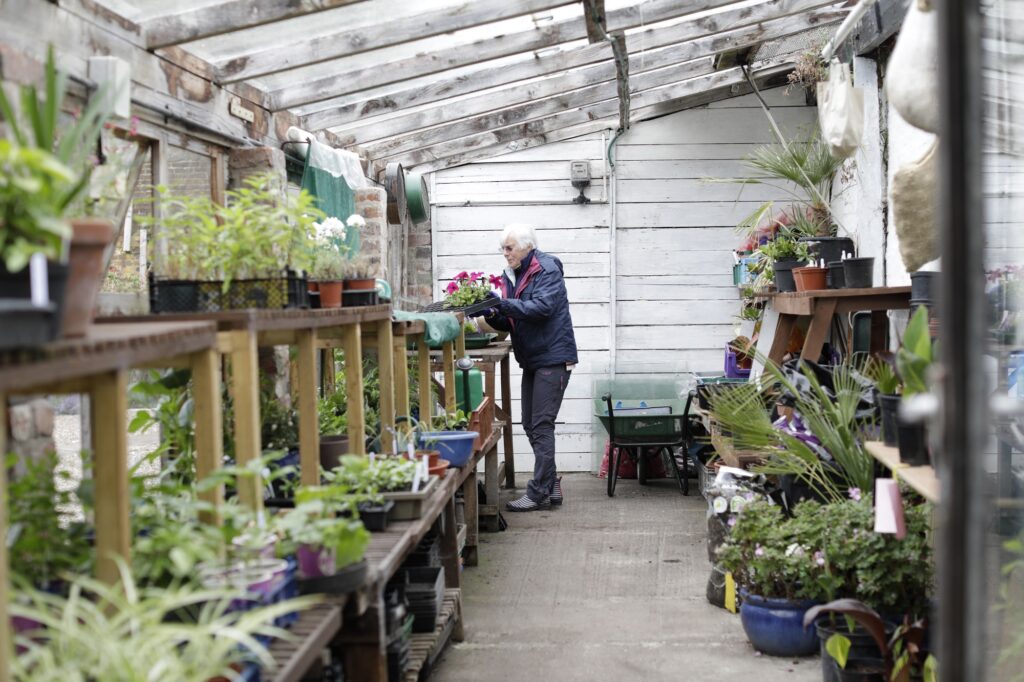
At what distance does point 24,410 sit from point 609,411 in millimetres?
4999

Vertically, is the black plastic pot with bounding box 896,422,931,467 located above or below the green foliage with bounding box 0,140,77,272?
below

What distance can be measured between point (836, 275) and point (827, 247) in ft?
0.64

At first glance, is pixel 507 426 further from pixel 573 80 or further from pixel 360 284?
pixel 360 284

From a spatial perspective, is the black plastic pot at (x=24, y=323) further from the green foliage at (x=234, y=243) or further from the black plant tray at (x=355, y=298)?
the black plant tray at (x=355, y=298)

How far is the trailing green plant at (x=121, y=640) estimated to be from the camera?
174 centimetres

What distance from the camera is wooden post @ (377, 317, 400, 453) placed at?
4336 millimetres

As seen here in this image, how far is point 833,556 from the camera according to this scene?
3.93 meters

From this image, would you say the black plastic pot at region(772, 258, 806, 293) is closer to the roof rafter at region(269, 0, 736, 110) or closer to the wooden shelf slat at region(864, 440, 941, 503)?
the roof rafter at region(269, 0, 736, 110)

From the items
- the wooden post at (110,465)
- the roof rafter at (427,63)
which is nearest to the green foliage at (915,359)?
the wooden post at (110,465)

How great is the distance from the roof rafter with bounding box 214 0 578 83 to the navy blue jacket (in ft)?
8.10

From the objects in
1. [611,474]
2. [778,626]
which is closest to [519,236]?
[611,474]

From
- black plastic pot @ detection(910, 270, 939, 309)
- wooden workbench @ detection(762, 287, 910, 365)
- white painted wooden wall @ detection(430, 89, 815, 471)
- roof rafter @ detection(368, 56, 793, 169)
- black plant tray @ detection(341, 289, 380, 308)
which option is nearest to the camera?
black plant tray @ detection(341, 289, 380, 308)

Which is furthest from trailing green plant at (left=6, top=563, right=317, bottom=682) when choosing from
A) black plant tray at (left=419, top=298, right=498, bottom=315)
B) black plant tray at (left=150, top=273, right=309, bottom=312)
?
black plant tray at (left=419, top=298, right=498, bottom=315)

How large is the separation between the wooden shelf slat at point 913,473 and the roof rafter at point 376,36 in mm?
2535
